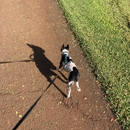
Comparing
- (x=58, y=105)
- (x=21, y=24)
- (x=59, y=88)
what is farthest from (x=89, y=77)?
(x=21, y=24)

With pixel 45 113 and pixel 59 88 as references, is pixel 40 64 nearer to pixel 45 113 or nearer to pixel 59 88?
pixel 59 88

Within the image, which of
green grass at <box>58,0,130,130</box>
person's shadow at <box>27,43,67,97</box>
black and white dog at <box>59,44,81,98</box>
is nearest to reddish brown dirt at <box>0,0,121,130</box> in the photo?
person's shadow at <box>27,43,67,97</box>

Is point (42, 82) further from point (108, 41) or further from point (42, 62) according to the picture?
point (108, 41)

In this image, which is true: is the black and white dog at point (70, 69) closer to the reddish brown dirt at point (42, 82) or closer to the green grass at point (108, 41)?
the reddish brown dirt at point (42, 82)

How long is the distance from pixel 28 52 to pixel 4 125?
407 cm

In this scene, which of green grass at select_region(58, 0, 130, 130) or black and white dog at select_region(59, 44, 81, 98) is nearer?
black and white dog at select_region(59, 44, 81, 98)

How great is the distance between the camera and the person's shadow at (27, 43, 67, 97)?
9.45 m

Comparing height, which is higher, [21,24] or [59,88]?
[59,88]

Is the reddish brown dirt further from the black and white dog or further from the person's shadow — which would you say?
the black and white dog

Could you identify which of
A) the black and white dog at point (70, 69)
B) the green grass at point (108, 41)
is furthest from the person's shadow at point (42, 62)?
the green grass at point (108, 41)

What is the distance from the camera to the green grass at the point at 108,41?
8.73 metres

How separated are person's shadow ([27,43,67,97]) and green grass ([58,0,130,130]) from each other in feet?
6.06

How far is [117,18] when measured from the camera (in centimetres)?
1412

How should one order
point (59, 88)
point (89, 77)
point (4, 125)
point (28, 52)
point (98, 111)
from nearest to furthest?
point (4, 125) < point (98, 111) < point (59, 88) < point (89, 77) < point (28, 52)
